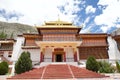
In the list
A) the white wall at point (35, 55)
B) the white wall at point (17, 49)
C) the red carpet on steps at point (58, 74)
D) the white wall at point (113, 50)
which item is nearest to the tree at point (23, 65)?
the red carpet on steps at point (58, 74)

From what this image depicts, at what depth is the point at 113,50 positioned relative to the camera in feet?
86.4

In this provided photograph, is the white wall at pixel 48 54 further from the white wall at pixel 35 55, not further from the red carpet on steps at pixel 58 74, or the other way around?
the red carpet on steps at pixel 58 74

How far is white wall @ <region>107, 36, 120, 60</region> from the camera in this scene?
84.6ft

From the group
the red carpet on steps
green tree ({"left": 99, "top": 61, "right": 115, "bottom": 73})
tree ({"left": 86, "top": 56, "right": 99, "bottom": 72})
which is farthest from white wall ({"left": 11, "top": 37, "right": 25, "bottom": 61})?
green tree ({"left": 99, "top": 61, "right": 115, "bottom": 73})

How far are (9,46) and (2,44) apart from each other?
1316 millimetres

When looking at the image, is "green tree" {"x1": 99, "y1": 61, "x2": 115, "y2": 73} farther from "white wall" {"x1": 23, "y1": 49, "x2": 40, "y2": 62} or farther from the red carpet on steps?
"white wall" {"x1": 23, "y1": 49, "x2": 40, "y2": 62}

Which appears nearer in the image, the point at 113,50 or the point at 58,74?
the point at 58,74

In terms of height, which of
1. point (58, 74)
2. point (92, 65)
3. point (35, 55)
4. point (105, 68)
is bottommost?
point (58, 74)

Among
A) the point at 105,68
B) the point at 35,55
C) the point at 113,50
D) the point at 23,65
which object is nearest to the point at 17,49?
the point at 35,55

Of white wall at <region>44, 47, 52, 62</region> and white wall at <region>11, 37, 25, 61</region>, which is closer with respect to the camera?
white wall at <region>44, 47, 52, 62</region>

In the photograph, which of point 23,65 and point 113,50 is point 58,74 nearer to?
point 23,65

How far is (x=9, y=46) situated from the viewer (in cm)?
2964

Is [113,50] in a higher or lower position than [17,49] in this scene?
lower

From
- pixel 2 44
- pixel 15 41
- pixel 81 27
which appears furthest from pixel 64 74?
pixel 2 44
